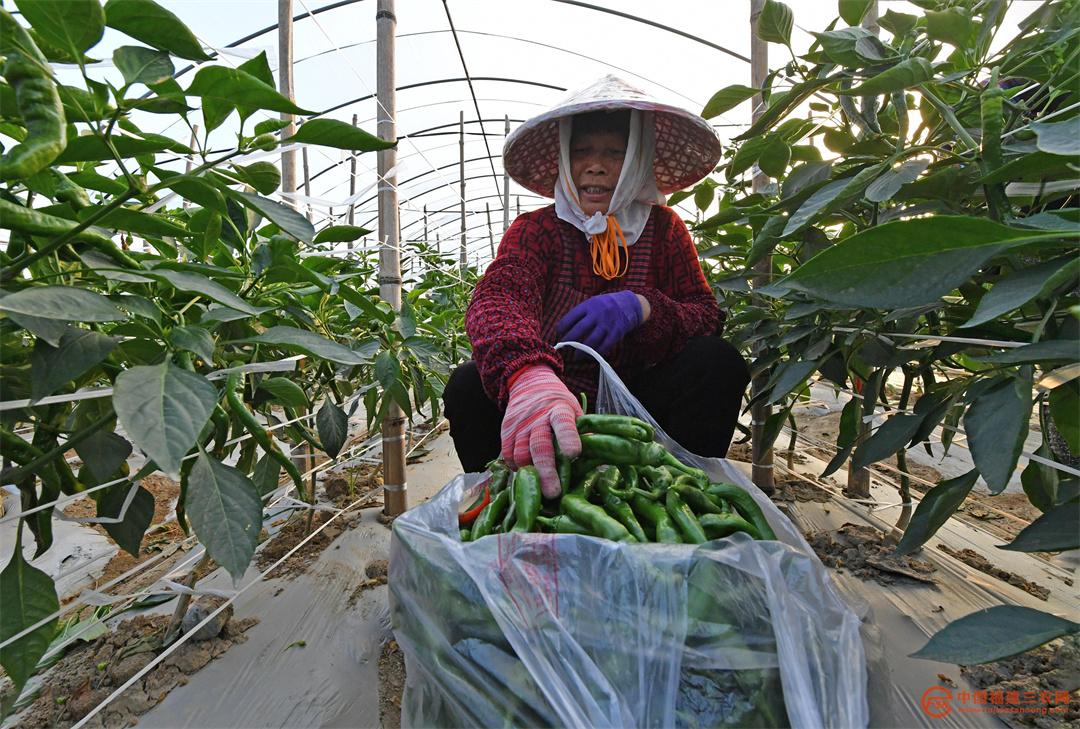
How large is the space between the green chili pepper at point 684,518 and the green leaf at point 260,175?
744 millimetres

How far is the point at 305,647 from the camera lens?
114cm

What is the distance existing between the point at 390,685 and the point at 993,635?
89 cm

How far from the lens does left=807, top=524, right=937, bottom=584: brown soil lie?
1.31 meters

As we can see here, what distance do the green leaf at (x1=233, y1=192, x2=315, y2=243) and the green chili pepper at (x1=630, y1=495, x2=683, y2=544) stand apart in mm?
621

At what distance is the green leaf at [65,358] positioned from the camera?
57 cm

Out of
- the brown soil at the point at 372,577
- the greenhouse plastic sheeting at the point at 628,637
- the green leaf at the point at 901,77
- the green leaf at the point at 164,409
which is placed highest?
the green leaf at the point at 901,77

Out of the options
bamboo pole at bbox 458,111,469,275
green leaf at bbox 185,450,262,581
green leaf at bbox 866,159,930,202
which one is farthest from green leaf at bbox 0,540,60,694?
bamboo pole at bbox 458,111,469,275

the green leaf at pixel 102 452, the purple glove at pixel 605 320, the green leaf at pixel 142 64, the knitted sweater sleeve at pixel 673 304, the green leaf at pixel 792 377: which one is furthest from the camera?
the knitted sweater sleeve at pixel 673 304

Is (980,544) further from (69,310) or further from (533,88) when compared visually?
(533,88)

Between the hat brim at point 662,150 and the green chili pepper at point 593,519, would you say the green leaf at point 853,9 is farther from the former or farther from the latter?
the green chili pepper at point 593,519

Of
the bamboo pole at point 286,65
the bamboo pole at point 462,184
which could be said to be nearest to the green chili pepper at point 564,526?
the bamboo pole at point 286,65

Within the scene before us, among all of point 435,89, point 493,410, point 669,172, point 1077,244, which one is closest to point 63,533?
point 493,410

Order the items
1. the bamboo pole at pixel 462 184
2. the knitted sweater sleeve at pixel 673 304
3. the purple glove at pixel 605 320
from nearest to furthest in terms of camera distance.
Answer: the purple glove at pixel 605 320 → the knitted sweater sleeve at pixel 673 304 → the bamboo pole at pixel 462 184

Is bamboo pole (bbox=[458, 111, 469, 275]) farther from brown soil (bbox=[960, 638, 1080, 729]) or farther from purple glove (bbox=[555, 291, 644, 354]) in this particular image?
brown soil (bbox=[960, 638, 1080, 729])
